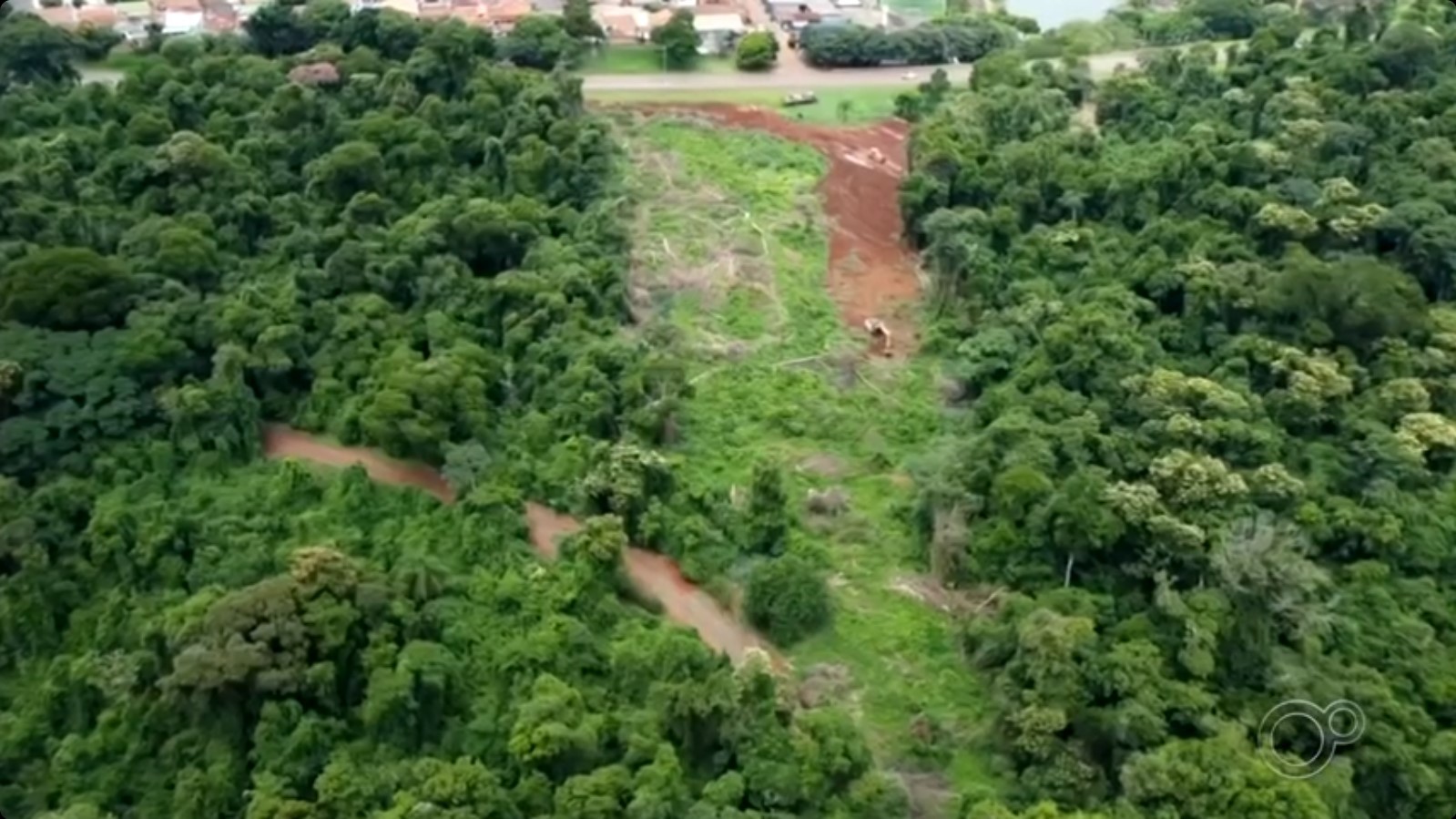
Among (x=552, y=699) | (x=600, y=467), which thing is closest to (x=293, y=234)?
(x=600, y=467)

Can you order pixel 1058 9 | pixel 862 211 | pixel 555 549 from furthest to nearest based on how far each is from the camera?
pixel 1058 9 → pixel 862 211 → pixel 555 549

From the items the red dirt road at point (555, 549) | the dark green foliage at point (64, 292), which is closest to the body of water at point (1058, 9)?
the red dirt road at point (555, 549)

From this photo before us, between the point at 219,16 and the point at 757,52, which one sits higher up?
the point at 219,16

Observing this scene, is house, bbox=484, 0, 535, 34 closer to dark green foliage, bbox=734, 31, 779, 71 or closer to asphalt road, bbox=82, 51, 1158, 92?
asphalt road, bbox=82, 51, 1158, 92

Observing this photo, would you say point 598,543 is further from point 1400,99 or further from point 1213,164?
point 1400,99

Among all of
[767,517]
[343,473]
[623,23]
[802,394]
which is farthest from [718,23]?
[767,517]

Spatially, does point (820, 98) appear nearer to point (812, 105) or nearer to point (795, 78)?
point (812, 105)

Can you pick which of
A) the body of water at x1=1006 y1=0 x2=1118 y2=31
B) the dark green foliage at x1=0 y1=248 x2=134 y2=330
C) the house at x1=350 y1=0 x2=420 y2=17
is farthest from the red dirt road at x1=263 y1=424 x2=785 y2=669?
the body of water at x1=1006 y1=0 x2=1118 y2=31
